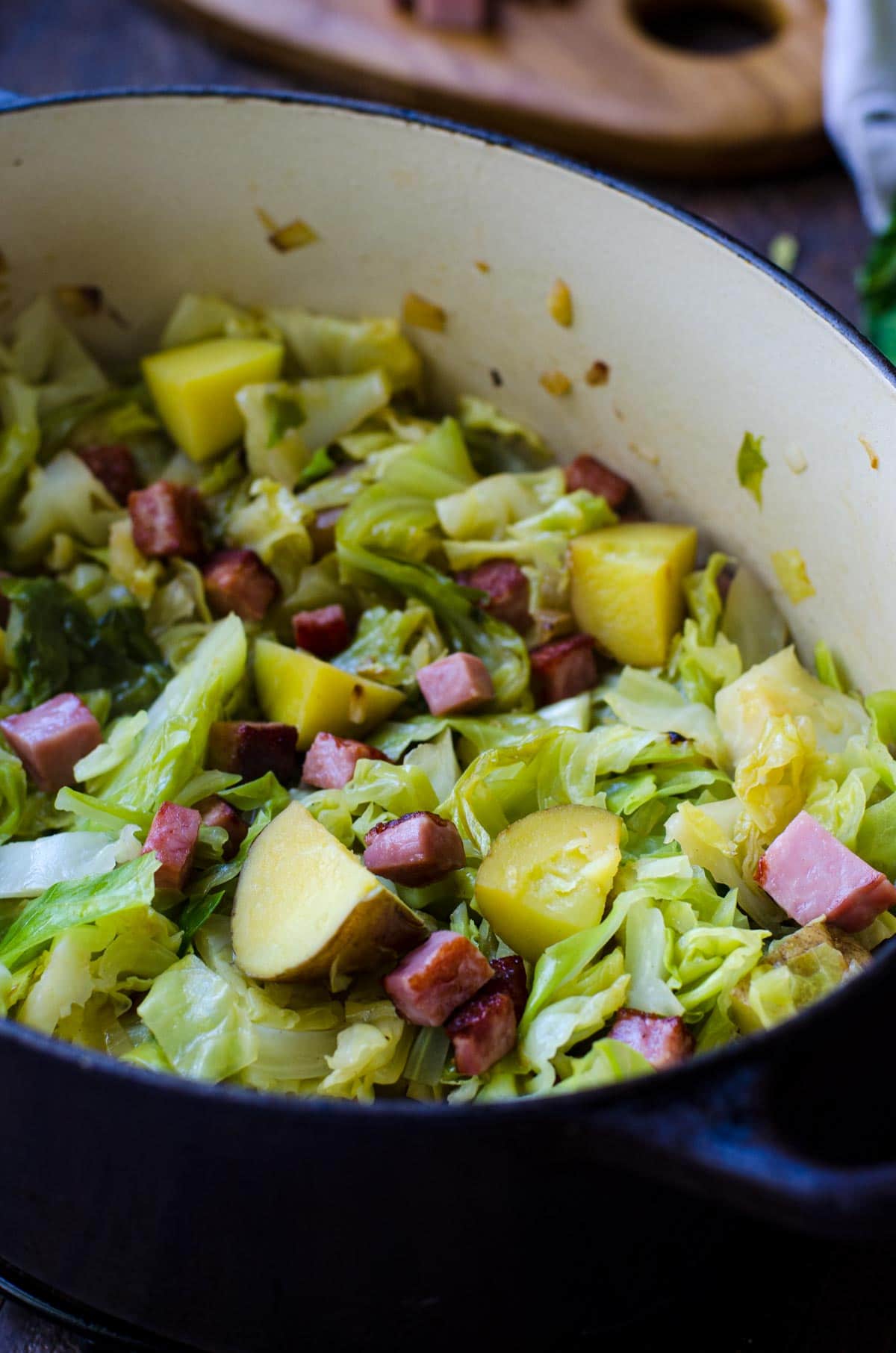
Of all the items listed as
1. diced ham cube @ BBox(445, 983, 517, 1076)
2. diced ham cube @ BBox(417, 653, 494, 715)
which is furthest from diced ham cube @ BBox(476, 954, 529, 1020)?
diced ham cube @ BBox(417, 653, 494, 715)

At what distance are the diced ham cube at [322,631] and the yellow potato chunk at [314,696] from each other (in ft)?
0.19

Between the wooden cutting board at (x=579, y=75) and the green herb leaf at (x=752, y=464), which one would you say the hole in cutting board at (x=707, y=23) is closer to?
the wooden cutting board at (x=579, y=75)

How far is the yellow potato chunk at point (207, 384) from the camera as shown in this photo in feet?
7.45

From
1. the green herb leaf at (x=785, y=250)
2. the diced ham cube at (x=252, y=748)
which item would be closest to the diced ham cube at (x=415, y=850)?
the diced ham cube at (x=252, y=748)

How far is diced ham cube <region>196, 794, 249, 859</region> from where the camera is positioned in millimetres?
1745

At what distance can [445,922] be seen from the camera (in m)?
1.71

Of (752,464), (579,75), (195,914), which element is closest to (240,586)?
(195,914)

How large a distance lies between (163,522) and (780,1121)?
4.55 ft

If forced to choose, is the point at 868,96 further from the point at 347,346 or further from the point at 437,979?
the point at 437,979

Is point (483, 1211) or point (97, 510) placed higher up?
point (483, 1211)

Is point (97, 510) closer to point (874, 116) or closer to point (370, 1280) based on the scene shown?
point (370, 1280)

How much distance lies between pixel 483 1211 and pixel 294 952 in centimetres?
44

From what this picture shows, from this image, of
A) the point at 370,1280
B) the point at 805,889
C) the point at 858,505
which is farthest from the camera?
the point at 858,505

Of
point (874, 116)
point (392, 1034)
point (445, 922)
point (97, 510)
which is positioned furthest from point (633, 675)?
point (874, 116)
